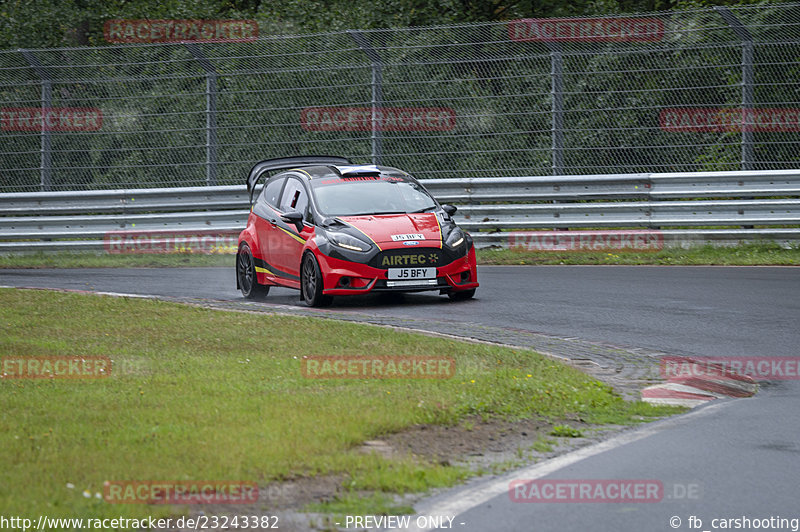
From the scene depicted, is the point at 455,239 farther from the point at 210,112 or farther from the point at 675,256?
the point at 210,112

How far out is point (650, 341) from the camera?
1040 cm

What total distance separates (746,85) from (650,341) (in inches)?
343

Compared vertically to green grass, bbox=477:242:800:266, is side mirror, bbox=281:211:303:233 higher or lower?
higher

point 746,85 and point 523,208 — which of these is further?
point 523,208

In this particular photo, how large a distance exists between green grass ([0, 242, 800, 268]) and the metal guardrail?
197mm

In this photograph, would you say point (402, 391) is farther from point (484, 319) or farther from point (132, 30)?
point (132, 30)

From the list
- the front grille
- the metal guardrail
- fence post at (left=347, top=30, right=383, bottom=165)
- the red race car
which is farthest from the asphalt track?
fence post at (left=347, top=30, right=383, bottom=165)

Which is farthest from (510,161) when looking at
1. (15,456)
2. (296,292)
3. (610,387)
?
(15,456)

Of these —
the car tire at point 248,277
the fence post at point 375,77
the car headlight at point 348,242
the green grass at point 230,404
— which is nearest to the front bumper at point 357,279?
the car headlight at point 348,242

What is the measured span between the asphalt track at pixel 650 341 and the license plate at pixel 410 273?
16.7 inches

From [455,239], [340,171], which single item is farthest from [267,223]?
[455,239]

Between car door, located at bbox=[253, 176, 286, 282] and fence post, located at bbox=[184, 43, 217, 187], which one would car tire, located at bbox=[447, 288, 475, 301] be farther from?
fence post, located at bbox=[184, 43, 217, 187]

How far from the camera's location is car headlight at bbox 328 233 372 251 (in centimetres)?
1297

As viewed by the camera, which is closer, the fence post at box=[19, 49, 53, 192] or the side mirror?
the side mirror
